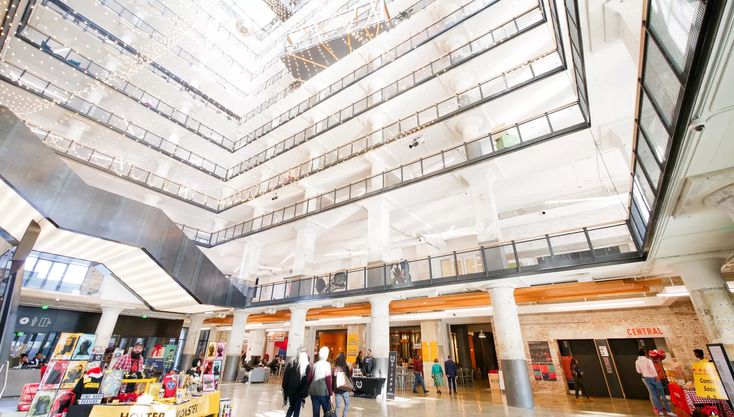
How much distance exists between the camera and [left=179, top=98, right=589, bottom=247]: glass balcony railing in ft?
33.6

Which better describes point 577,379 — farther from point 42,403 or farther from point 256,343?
point 256,343

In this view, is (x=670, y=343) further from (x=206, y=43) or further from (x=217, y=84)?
(x=206, y=43)

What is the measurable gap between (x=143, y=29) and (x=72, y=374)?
22.7 m

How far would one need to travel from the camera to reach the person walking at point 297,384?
5238mm

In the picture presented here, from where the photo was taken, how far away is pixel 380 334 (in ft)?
35.0

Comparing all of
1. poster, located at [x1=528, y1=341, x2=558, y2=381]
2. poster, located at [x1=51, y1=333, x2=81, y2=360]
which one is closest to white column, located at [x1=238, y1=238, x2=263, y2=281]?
poster, located at [x1=51, y1=333, x2=81, y2=360]

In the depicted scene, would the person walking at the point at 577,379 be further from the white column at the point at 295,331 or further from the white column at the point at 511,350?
the white column at the point at 295,331

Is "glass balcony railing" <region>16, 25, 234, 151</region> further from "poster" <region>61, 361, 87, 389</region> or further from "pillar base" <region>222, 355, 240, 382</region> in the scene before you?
"poster" <region>61, 361, 87, 389</region>

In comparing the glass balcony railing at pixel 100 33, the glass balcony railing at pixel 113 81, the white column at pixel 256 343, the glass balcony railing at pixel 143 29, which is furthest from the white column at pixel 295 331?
the glass balcony railing at pixel 143 29

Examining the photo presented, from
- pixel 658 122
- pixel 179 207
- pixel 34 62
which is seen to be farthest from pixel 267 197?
pixel 658 122

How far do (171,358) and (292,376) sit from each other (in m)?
18.2

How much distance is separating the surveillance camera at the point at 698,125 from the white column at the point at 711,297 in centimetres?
528

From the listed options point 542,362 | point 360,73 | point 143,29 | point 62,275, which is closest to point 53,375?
point 62,275

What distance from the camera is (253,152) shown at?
2320cm
